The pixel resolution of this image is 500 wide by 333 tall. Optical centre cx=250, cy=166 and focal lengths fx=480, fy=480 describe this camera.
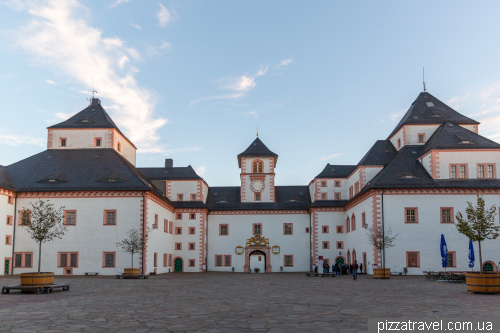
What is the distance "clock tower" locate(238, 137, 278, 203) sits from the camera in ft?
194

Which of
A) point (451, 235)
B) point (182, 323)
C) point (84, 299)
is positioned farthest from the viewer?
point (451, 235)

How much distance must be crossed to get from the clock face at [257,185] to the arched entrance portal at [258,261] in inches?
298

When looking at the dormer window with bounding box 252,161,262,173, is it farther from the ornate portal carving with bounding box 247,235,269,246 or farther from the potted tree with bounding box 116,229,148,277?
the potted tree with bounding box 116,229,148,277

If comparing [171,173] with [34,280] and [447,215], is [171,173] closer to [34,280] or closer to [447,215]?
[447,215]

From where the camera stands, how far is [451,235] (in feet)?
131

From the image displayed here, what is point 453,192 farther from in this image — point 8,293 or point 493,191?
point 8,293

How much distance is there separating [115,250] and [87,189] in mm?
5893

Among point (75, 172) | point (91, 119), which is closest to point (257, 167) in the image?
point (91, 119)

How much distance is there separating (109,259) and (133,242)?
3.04 metres

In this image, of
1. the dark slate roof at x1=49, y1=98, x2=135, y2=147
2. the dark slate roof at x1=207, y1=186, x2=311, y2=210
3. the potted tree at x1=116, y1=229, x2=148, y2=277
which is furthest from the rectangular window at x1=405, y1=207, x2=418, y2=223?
the dark slate roof at x1=49, y1=98, x2=135, y2=147

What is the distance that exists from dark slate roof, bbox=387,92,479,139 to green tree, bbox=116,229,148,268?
28.2 metres

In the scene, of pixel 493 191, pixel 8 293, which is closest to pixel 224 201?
pixel 493 191

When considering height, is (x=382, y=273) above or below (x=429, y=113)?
below

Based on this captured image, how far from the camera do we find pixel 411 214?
4059cm
